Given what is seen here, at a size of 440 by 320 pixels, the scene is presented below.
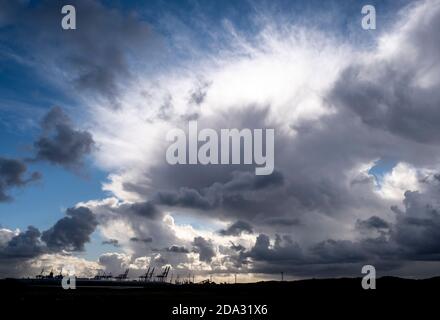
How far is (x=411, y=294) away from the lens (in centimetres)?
12412
